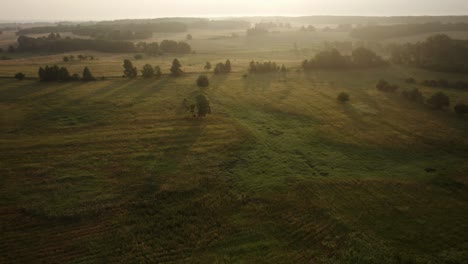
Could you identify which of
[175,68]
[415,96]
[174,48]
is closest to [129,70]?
[175,68]

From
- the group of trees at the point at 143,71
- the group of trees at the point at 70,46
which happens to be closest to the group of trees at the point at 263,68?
the group of trees at the point at 143,71

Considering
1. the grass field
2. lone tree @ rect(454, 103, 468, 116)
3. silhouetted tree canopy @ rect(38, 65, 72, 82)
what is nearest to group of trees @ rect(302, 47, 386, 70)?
the grass field

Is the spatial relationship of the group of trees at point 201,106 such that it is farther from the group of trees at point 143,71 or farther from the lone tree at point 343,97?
the group of trees at point 143,71

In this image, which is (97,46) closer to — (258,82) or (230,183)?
(258,82)

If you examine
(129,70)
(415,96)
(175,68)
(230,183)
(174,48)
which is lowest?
(230,183)

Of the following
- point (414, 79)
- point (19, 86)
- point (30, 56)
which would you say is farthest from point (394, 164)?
point (30, 56)

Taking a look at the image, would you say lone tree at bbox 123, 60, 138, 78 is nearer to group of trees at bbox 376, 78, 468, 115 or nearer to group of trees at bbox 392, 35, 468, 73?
group of trees at bbox 376, 78, 468, 115

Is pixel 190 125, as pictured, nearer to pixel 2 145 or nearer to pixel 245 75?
pixel 2 145
